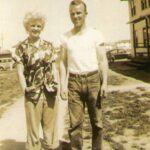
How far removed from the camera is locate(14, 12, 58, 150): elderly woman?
4469 millimetres

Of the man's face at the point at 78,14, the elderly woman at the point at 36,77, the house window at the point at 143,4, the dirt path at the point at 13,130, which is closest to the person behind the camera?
the man's face at the point at 78,14

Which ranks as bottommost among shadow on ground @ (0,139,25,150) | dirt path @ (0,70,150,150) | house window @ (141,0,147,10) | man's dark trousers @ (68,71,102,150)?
dirt path @ (0,70,150,150)

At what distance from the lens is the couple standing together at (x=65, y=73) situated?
Result: 4438mm

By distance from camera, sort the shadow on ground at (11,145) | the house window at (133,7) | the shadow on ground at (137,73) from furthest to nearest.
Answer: the house window at (133,7), the shadow on ground at (137,73), the shadow on ground at (11,145)

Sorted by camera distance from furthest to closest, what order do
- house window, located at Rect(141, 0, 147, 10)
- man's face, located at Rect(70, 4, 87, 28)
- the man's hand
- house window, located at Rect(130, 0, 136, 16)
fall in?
house window, located at Rect(130, 0, 136, 16), house window, located at Rect(141, 0, 147, 10), the man's hand, man's face, located at Rect(70, 4, 87, 28)

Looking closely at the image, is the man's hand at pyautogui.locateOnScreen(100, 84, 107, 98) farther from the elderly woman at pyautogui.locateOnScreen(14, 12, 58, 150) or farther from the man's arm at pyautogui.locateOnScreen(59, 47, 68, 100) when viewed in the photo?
the elderly woman at pyautogui.locateOnScreen(14, 12, 58, 150)

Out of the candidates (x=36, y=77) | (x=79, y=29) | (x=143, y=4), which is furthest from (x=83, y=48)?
(x=143, y=4)

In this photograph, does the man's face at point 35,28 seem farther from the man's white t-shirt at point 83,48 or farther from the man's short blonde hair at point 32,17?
the man's white t-shirt at point 83,48

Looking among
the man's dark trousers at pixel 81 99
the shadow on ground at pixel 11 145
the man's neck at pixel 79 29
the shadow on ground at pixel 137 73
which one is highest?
the man's neck at pixel 79 29

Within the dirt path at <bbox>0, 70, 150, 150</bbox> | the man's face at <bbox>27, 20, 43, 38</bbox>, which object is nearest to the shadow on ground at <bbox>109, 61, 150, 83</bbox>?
the dirt path at <bbox>0, 70, 150, 150</bbox>

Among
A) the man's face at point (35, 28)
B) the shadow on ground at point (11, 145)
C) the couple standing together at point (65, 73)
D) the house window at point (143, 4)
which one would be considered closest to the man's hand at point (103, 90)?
the couple standing together at point (65, 73)

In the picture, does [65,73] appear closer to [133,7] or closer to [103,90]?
[103,90]

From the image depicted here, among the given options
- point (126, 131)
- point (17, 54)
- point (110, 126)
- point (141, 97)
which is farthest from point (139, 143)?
point (141, 97)

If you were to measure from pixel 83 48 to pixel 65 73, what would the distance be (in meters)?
0.51
